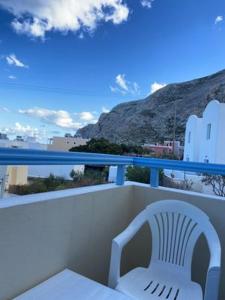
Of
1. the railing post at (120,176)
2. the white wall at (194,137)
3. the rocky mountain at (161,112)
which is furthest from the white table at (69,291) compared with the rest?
the rocky mountain at (161,112)

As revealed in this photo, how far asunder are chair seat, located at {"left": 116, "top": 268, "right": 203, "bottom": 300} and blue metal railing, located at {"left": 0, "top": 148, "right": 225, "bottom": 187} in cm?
68

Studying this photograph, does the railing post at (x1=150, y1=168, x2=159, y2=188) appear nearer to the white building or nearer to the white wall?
the white building

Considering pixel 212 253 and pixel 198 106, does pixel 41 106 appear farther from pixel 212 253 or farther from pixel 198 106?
pixel 212 253

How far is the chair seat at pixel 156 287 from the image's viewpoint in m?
1.37

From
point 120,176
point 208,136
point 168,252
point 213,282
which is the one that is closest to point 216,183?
point 208,136

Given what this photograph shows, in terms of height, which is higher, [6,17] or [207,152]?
[6,17]

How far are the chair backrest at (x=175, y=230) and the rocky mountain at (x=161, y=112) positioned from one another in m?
28.0

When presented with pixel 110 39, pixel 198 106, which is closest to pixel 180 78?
pixel 198 106

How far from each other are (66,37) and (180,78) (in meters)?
23.7

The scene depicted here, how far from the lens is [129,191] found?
207cm

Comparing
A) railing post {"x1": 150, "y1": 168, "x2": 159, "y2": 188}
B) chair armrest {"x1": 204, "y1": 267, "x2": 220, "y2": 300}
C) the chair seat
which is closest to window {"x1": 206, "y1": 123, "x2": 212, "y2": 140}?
railing post {"x1": 150, "y1": 168, "x2": 159, "y2": 188}

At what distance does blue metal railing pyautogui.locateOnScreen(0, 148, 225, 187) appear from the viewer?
3.37 ft

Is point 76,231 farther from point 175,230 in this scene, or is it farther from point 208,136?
point 208,136

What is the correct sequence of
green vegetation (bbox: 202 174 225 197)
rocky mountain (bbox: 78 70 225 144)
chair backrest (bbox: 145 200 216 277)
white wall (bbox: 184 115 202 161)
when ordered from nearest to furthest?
chair backrest (bbox: 145 200 216 277) < green vegetation (bbox: 202 174 225 197) < white wall (bbox: 184 115 202 161) < rocky mountain (bbox: 78 70 225 144)
